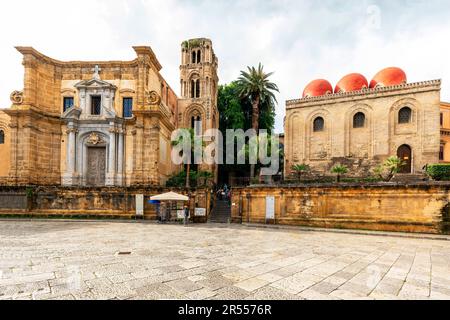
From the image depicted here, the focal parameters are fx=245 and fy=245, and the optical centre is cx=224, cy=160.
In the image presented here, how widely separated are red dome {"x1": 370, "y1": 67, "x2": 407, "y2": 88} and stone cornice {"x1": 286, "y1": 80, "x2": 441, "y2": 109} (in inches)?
82.2

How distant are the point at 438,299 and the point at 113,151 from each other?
77.7ft

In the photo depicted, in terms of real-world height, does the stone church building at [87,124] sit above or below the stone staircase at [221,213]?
above

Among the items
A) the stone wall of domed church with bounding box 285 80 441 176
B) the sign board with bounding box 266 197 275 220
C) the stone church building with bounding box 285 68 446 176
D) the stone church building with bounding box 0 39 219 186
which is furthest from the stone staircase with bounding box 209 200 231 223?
the stone wall of domed church with bounding box 285 80 441 176

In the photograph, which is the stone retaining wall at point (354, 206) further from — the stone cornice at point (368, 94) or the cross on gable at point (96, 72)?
the stone cornice at point (368, 94)

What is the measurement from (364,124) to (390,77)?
7.11 metres

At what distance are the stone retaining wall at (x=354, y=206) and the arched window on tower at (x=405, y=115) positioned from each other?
60.8 feet

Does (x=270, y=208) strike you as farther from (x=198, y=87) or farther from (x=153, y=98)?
(x=198, y=87)

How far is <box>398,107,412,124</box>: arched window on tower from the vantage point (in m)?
28.6

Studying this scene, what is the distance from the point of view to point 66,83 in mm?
24484

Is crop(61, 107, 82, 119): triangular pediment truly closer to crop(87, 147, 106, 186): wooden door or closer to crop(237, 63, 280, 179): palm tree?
crop(87, 147, 106, 186): wooden door

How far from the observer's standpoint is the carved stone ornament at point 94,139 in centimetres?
2339

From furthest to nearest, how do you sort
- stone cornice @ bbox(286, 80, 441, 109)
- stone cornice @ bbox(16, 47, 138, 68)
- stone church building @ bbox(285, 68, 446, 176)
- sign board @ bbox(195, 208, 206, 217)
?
stone church building @ bbox(285, 68, 446, 176), stone cornice @ bbox(286, 80, 441, 109), stone cornice @ bbox(16, 47, 138, 68), sign board @ bbox(195, 208, 206, 217)

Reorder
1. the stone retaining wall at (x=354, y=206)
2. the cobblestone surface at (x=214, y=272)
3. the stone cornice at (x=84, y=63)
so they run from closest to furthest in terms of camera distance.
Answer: the cobblestone surface at (x=214, y=272), the stone retaining wall at (x=354, y=206), the stone cornice at (x=84, y=63)

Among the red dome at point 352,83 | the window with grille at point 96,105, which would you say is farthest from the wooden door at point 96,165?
the red dome at point 352,83
